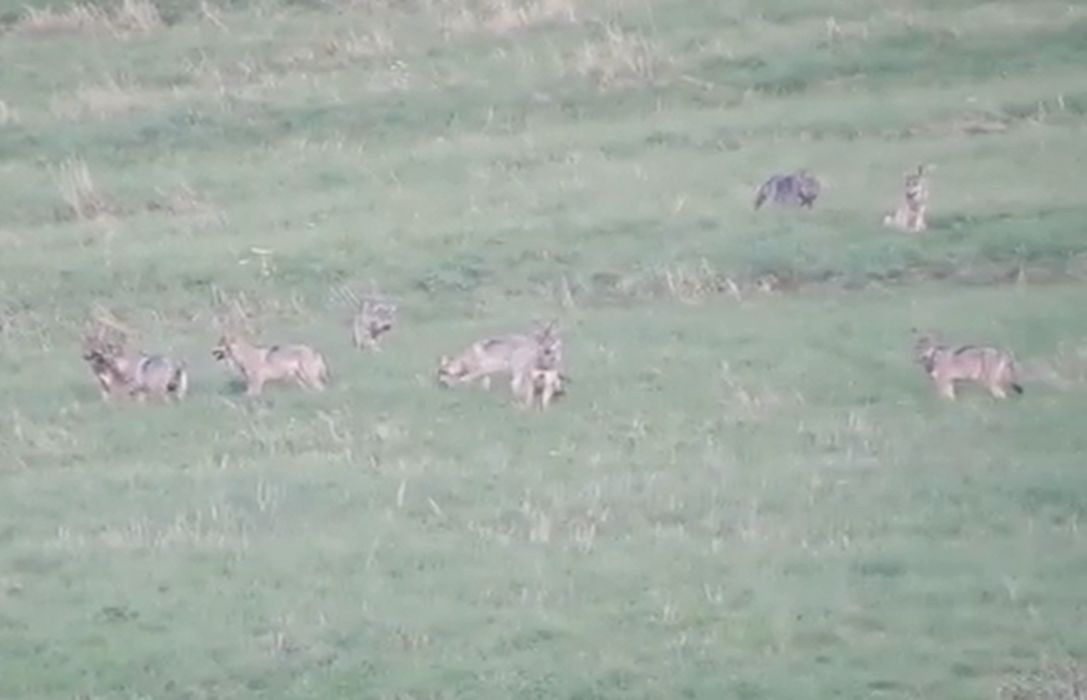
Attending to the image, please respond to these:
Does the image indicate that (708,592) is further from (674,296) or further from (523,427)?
(674,296)

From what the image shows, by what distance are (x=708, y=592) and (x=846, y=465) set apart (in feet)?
8.71

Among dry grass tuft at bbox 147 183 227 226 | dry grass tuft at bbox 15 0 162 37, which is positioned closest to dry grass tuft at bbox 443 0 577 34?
dry grass tuft at bbox 15 0 162 37

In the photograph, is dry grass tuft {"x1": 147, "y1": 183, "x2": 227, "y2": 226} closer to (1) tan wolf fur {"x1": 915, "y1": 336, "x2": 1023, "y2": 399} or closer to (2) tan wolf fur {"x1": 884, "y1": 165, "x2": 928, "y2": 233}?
(2) tan wolf fur {"x1": 884, "y1": 165, "x2": 928, "y2": 233}

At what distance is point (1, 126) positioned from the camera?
28875 millimetres

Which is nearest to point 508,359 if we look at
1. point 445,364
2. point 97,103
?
point 445,364

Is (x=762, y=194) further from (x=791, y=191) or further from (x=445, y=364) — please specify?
(x=445, y=364)

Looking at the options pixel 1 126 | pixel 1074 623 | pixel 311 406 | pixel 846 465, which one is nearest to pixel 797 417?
pixel 846 465

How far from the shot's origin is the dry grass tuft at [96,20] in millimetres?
32438

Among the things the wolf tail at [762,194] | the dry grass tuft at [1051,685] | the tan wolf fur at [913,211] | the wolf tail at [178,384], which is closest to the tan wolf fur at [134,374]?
the wolf tail at [178,384]

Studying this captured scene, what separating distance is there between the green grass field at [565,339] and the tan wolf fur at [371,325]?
0.12 metres

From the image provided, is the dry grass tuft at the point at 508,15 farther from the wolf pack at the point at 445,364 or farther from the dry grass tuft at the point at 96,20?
the wolf pack at the point at 445,364

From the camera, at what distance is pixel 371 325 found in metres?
21.1

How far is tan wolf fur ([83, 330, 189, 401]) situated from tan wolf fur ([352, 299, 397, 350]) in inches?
64.3

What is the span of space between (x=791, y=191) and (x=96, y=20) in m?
11.0
